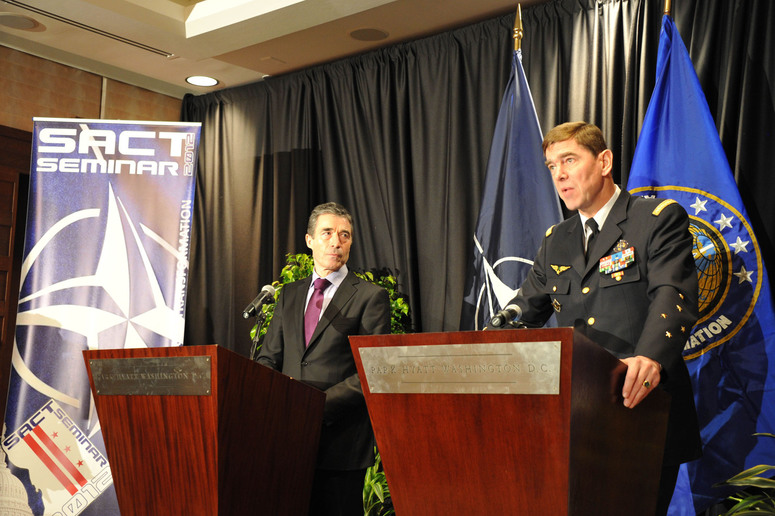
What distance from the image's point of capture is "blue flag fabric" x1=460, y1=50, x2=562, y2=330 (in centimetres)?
380

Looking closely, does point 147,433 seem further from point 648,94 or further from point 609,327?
point 648,94

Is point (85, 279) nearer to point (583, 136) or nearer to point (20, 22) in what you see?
point (20, 22)

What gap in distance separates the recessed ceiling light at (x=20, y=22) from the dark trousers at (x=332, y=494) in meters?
3.61

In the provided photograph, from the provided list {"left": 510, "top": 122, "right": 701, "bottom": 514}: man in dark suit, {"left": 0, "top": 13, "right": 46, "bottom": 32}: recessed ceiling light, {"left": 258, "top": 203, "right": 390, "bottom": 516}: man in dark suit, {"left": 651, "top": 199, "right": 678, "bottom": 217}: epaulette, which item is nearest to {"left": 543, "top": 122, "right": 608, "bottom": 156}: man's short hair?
{"left": 510, "top": 122, "right": 701, "bottom": 514}: man in dark suit

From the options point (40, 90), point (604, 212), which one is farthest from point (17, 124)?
point (604, 212)

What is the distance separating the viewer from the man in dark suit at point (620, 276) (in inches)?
74.7

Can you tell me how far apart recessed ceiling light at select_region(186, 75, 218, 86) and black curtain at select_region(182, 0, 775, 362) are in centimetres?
17

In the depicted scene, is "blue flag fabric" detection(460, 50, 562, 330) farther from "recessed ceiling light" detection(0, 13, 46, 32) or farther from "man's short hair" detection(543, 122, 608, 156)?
"recessed ceiling light" detection(0, 13, 46, 32)

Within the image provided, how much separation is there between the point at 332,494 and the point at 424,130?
2.73 metres

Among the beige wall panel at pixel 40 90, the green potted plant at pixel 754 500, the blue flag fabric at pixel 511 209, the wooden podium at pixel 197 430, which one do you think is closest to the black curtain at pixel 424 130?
the blue flag fabric at pixel 511 209

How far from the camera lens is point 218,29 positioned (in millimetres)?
4699

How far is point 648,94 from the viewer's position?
12.6 feet

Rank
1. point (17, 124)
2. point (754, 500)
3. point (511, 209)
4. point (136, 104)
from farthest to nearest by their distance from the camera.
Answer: point (136, 104), point (17, 124), point (511, 209), point (754, 500)

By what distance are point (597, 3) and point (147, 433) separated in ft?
10.7
